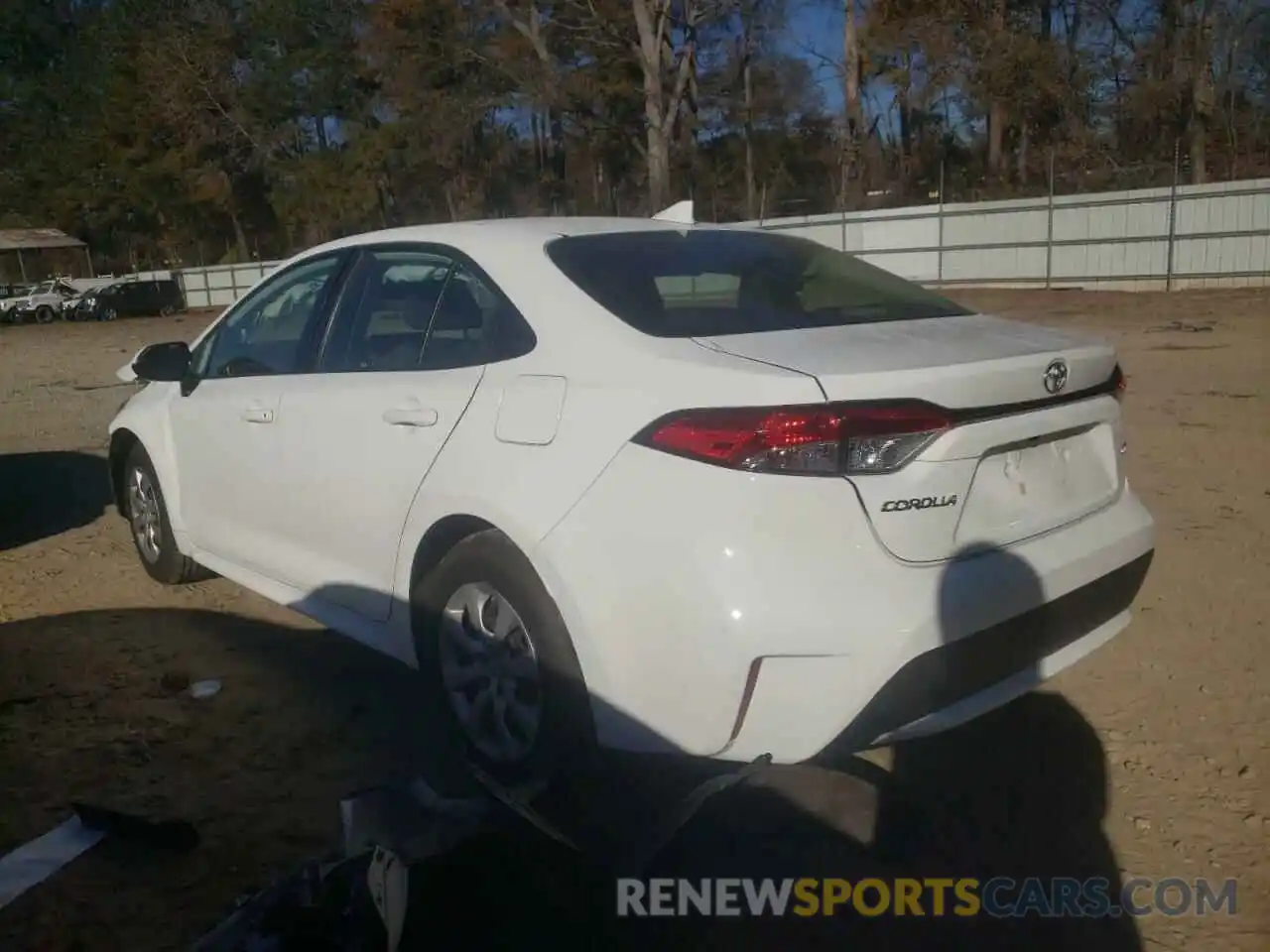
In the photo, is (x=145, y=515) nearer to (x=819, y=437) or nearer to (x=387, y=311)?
(x=387, y=311)

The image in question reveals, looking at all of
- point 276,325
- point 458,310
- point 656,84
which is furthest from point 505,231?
point 656,84

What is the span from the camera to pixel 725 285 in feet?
10.9

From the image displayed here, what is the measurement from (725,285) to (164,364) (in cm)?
243

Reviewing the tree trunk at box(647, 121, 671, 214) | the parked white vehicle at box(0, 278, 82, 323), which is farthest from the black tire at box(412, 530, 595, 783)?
the parked white vehicle at box(0, 278, 82, 323)

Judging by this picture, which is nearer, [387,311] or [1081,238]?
[387,311]

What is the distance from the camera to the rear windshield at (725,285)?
3.01 m

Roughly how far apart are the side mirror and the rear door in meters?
0.93

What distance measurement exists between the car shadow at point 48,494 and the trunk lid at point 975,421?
5084mm

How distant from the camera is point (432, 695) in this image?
3340mm

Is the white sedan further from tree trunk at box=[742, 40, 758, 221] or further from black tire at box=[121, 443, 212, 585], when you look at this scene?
tree trunk at box=[742, 40, 758, 221]

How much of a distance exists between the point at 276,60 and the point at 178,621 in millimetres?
45562

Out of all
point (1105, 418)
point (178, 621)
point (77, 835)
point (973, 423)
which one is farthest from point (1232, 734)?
point (178, 621)

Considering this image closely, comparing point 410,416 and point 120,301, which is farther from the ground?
point 410,416

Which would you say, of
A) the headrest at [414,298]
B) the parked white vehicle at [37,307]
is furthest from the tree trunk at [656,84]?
the headrest at [414,298]
